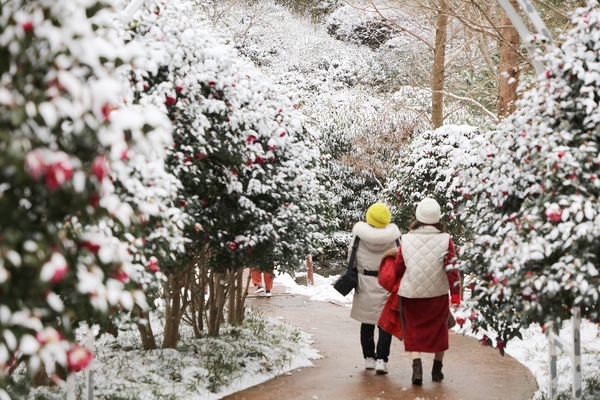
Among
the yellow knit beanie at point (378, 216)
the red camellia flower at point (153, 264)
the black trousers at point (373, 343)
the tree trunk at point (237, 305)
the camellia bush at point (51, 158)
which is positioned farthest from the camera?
the tree trunk at point (237, 305)

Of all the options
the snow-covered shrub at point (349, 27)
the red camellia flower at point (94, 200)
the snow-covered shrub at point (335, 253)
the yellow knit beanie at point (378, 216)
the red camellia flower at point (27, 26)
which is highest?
the snow-covered shrub at point (349, 27)

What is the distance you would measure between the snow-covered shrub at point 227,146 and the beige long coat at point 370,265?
0.55 meters

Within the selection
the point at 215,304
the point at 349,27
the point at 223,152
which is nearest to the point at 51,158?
the point at 223,152

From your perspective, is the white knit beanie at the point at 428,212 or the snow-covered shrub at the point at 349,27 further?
the snow-covered shrub at the point at 349,27

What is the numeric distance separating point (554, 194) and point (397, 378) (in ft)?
9.59

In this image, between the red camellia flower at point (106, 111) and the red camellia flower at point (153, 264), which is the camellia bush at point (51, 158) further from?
the red camellia flower at point (153, 264)

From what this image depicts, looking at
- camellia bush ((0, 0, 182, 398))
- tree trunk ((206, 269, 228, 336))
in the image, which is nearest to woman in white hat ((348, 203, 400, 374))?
tree trunk ((206, 269, 228, 336))

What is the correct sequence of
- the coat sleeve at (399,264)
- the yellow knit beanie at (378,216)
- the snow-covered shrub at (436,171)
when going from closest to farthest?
the coat sleeve at (399,264) < the yellow knit beanie at (378,216) < the snow-covered shrub at (436,171)

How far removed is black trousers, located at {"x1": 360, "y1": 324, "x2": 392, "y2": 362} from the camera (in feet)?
20.1

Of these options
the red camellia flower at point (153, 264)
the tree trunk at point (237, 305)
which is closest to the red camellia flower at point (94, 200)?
the red camellia flower at point (153, 264)

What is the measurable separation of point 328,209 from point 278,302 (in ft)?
10.6

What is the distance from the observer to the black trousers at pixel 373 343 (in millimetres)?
6137

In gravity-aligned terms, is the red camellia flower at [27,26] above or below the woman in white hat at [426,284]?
above

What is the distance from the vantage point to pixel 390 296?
19.6 feet
